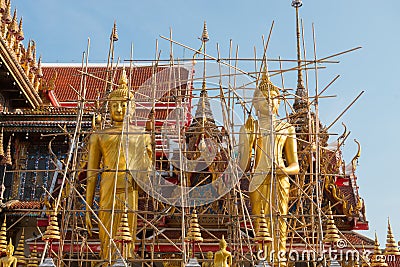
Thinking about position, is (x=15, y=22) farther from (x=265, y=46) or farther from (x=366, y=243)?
(x=366, y=243)

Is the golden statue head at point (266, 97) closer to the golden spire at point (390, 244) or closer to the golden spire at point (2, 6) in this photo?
the golden spire at point (390, 244)

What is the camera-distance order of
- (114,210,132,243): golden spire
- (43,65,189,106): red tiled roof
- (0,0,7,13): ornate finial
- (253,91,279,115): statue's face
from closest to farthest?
(114,210,132,243): golden spire
(253,91,279,115): statue's face
(0,0,7,13): ornate finial
(43,65,189,106): red tiled roof

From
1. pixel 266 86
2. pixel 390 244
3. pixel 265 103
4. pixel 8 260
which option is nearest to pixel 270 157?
pixel 265 103

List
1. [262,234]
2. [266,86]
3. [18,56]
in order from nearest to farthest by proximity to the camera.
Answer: [262,234]
[266,86]
[18,56]

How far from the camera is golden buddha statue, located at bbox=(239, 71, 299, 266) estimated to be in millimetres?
10805

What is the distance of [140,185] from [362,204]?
17.4 ft

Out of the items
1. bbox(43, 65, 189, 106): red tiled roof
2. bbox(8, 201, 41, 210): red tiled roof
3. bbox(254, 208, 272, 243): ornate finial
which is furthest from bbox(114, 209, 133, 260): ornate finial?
bbox(43, 65, 189, 106): red tiled roof

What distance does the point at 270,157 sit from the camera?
10945 mm

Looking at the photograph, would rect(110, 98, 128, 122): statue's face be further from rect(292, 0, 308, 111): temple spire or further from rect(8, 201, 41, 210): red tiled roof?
rect(292, 0, 308, 111): temple spire

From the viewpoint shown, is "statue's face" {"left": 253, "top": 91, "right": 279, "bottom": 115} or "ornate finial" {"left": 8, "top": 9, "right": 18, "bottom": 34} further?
"ornate finial" {"left": 8, "top": 9, "right": 18, "bottom": 34}

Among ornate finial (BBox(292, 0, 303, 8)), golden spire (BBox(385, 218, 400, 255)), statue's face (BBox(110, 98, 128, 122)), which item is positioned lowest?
golden spire (BBox(385, 218, 400, 255))

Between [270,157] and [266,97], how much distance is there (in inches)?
45.0

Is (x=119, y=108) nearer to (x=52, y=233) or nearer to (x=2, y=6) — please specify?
(x=52, y=233)

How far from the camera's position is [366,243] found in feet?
42.7
